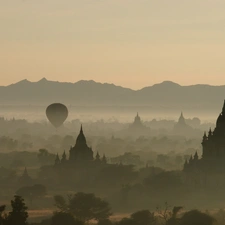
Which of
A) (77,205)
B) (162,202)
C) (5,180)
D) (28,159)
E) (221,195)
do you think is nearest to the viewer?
(77,205)

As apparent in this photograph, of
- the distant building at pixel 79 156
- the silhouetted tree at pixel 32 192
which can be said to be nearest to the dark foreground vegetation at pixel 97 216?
the silhouetted tree at pixel 32 192

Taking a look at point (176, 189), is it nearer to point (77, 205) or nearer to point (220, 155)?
point (220, 155)

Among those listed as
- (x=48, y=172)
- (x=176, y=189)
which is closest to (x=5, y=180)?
(x=48, y=172)

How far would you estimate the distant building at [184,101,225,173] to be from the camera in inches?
4685

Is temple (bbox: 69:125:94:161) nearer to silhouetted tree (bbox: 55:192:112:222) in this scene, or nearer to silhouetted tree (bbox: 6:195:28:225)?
silhouetted tree (bbox: 55:192:112:222)

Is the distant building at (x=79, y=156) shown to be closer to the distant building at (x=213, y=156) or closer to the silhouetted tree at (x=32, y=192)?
the distant building at (x=213, y=156)

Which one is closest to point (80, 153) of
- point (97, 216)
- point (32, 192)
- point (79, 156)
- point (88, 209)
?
point (79, 156)

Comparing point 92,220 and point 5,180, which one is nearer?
point 92,220

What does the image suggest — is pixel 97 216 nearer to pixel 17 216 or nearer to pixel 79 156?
pixel 17 216

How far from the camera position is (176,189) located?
114125 millimetres

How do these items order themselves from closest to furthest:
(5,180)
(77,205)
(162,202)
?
(77,205)
(162,202)
(5,180)

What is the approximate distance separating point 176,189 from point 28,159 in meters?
71.1

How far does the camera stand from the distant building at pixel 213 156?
119 m

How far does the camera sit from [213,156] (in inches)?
4747
